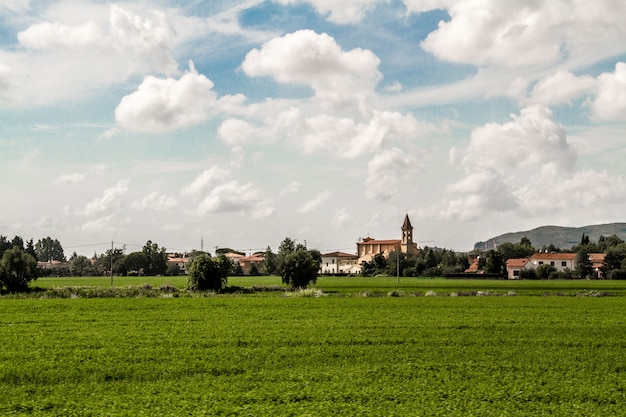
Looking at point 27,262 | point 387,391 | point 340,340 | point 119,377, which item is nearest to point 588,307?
point 340,340

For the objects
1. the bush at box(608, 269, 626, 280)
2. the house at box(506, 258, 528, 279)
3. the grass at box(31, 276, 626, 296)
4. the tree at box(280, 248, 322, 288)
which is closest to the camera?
the grass at box(31, 276, 626, 296)

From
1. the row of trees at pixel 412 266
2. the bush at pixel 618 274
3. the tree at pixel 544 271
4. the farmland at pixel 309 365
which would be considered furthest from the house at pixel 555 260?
the farmland at pixel 309 365

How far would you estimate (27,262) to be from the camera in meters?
69.5

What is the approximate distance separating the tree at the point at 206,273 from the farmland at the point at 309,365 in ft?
99.8

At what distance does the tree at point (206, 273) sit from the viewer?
7006 centimetres

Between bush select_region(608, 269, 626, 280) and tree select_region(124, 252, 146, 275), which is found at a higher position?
tree select_region(124, 252, 146, 275)

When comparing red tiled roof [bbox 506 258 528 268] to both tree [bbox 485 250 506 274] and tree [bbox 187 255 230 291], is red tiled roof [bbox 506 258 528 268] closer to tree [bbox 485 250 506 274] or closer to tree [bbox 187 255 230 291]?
tree [bbox 485 250 506 274]

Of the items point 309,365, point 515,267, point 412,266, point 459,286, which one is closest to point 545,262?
point 515,267

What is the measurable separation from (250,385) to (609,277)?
135843 millimetres

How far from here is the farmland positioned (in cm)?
1769

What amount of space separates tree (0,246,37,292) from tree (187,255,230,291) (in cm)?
1670

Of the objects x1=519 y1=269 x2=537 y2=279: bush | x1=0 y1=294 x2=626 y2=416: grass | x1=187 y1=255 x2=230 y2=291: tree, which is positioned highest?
x1=187 y1=255 x2=230 y2=291: tree

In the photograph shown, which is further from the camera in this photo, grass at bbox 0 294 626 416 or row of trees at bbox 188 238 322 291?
row of trees at bbox 188 238 322 291

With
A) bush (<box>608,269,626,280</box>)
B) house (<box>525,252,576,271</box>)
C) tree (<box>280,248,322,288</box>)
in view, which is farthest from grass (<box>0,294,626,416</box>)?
house (<box>525,252,576,271</box>)
